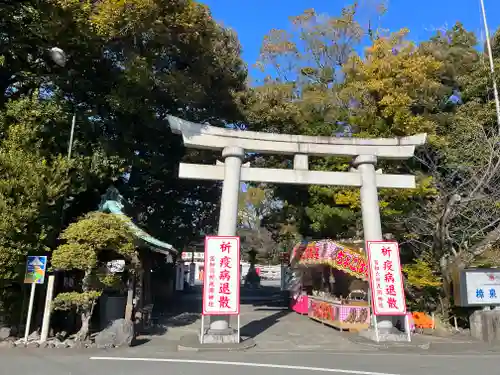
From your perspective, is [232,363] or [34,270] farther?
[34,270]

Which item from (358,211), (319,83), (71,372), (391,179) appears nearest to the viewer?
(71,372)

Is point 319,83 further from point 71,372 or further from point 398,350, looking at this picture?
point 71,372

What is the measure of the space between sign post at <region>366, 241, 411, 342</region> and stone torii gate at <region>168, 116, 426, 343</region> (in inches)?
15.3

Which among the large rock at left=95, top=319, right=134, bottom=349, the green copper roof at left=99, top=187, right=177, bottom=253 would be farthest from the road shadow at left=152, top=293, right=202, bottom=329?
the large rock at left=95, top=319, right=134, bottom=349

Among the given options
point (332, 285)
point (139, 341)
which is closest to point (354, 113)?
point (332, 285)

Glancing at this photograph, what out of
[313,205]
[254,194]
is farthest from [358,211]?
[254,194]

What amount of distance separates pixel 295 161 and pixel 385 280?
14.2 ft

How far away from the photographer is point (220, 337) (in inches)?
417

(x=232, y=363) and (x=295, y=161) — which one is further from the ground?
(x=295, y=161)

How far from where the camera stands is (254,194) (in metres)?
35.2

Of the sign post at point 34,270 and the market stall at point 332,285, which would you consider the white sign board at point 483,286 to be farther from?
the sign post at point 34,270

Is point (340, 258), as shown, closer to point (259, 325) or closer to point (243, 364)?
point (259, 325)

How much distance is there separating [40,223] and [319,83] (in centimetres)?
1713

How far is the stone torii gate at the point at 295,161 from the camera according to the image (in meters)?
11.8
